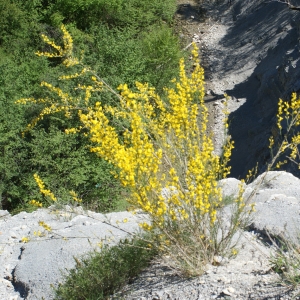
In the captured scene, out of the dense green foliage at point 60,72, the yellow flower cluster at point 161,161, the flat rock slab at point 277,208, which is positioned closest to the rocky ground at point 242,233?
the flat rock slab at point 277,208

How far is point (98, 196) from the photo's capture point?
13375mm

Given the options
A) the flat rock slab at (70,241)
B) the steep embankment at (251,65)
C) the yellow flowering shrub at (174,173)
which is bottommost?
the steep embankment at (251,65)

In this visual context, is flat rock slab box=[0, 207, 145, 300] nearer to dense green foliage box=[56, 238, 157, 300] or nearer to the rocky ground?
the rocky ground

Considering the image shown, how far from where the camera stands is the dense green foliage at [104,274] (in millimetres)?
4391

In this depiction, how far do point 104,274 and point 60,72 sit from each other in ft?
39.1

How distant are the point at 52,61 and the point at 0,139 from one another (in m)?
6.08

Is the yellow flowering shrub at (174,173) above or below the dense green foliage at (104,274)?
A: above

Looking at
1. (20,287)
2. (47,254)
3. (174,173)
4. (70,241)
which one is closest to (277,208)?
(174,173)

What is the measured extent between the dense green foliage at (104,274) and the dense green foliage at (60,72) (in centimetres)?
578

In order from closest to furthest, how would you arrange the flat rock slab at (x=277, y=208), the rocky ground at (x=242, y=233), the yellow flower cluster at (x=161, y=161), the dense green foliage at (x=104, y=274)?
the yellow flower cluster at (x=161, y=161) < the rocky ground at (x=242, y=233) < the dense green foliage at (x=104, y=274) < the flat rock slab at (x=277, y=208)

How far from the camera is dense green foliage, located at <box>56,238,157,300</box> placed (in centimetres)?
439

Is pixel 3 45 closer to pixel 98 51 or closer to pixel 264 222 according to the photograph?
pixel 98 51

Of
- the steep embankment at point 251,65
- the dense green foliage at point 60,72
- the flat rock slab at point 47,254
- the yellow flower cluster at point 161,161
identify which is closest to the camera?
the yellow flower cluster at point 161,161

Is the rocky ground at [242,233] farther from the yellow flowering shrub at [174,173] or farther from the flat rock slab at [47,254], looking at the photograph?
the yellow flowering shrub at [174,173]
